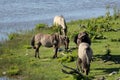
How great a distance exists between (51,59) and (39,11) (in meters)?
19.2

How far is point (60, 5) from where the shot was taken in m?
42.9

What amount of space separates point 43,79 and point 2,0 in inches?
1109

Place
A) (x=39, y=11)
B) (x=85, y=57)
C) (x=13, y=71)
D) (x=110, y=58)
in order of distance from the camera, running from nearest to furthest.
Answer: (x=85, y=57)
(x=13, y=71)
(x=110, y=58)
(x=39, y=11)

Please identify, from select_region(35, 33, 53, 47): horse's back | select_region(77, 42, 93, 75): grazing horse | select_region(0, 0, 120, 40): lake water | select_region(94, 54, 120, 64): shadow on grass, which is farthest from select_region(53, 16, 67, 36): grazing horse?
select_region(77, 42, 93, 75): grazing horse

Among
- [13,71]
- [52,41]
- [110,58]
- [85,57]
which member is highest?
[85,57]

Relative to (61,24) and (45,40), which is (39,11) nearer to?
(61,24)

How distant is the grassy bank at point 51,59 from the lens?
57.9 ft

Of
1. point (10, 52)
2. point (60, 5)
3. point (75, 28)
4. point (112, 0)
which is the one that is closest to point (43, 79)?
point (10, 52)

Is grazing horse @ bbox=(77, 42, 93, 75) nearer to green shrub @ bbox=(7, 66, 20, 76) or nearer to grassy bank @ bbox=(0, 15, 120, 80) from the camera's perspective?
grassy bank @ bbox=(0, 15, 120, 80)

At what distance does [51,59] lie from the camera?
2012cm

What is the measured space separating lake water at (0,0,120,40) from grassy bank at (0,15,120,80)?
14.8ft

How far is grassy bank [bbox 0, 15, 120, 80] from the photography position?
695 inches

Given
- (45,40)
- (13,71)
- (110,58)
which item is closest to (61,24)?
(45,40)

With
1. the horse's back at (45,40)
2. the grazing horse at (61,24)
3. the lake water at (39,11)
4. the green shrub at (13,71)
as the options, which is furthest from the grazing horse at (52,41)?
the lake water at (39,11)
